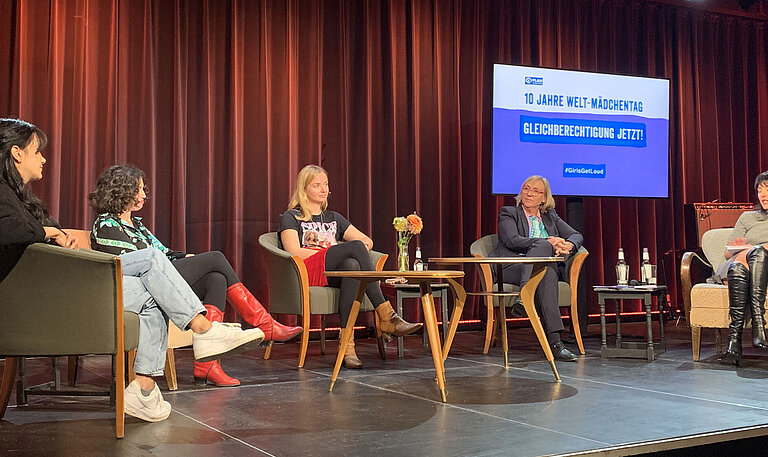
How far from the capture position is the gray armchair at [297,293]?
4.25m

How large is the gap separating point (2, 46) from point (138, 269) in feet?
8.78

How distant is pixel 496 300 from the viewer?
480 centimetres

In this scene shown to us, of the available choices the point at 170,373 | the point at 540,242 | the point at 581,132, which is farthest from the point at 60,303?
the point at 581,132

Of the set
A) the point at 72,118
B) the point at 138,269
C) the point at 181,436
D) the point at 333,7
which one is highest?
the point at 333,7

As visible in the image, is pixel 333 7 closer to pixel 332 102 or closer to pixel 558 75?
pixel 332 102

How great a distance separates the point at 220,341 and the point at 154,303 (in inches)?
11.0

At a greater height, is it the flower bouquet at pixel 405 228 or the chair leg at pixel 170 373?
the flower bouquet at pixel 405 228

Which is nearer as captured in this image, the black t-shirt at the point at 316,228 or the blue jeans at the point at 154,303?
the blue jeans at the point at 154,303

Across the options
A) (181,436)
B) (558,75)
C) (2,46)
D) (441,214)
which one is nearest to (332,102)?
(441,214)

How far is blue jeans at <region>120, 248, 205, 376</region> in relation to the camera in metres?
2.73

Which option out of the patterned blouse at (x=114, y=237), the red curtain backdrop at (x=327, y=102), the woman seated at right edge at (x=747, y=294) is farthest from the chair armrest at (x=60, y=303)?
the woman seated at right edge at (x=747, y=294)

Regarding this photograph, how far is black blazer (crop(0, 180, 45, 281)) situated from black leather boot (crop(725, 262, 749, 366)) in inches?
Result: 131

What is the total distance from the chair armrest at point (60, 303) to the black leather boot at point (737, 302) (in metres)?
3.10

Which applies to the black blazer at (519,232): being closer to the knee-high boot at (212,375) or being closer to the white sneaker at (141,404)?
the knee-high boot at (212,375)
